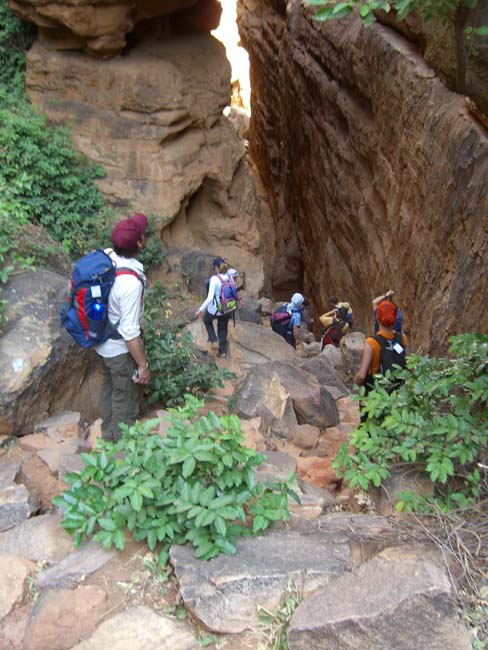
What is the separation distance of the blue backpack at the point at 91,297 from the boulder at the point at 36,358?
0.79 m

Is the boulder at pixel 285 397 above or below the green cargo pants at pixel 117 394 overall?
below

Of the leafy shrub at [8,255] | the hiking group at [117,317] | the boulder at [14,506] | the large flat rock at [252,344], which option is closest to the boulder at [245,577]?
the boulder at [14,506]

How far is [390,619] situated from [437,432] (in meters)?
1.22

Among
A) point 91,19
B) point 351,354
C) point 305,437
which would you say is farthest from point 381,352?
point 91,19

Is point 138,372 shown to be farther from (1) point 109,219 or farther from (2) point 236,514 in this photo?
(1) point 109,219

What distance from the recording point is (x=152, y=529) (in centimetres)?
277

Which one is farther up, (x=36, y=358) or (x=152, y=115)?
(x=152, y=115)

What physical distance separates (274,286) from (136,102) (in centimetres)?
1178

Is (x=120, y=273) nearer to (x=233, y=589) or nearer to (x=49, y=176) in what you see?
(x=233, y=589)

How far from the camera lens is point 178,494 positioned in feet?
9.14

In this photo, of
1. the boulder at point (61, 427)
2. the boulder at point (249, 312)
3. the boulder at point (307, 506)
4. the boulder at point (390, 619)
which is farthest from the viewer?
the boulder at point (249, 312)

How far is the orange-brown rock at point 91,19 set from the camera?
29.8ft

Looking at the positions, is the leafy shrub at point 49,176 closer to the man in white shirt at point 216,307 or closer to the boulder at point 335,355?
the man in white shirt at point 216,307

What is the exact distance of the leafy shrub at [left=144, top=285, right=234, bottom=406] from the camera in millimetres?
5465
